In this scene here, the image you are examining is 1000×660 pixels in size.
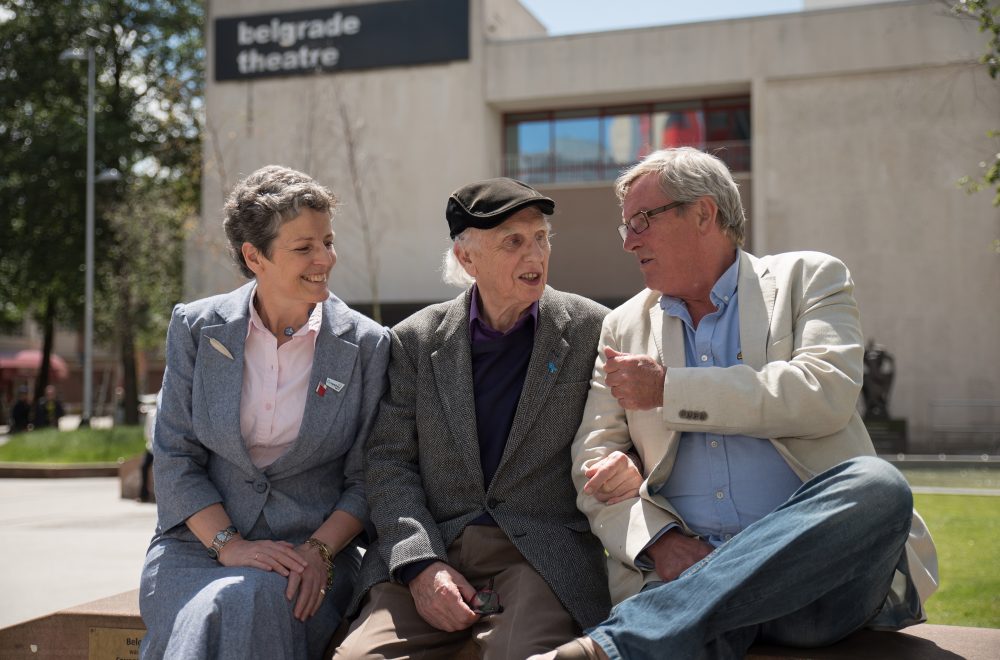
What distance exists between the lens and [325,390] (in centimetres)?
391

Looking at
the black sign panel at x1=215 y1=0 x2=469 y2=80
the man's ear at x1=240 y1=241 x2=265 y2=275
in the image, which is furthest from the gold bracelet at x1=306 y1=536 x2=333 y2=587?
the black sign panel at x1=215 y1=0 x2=469 y2=80

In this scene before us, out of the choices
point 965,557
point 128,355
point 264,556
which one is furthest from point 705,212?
point 128,355

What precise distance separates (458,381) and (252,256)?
954 millimetres

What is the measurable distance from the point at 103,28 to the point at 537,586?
35344 millimetres

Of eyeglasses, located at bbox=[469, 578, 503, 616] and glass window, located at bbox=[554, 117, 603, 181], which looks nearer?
eyeglasses, located at bbox=[469, 578, 503, 616]

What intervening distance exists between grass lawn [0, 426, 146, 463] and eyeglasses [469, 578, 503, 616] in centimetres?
1870

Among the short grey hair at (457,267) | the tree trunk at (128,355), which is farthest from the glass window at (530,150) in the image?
the short grey hair at (457,267)

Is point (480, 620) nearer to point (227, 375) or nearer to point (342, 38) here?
point (227, 375)

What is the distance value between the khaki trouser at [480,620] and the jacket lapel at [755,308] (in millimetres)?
992

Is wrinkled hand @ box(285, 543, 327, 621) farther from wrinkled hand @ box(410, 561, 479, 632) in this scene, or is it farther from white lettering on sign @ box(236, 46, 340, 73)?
white lettering on sign @ box(236, 46, 340, 73)

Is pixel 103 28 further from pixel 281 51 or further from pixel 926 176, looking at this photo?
pixel 926 176

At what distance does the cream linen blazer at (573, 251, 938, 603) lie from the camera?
324cm

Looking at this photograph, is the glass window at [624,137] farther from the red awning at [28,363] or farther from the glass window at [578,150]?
the red awning at [28,363]

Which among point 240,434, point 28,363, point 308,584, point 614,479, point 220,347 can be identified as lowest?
point 28,363
